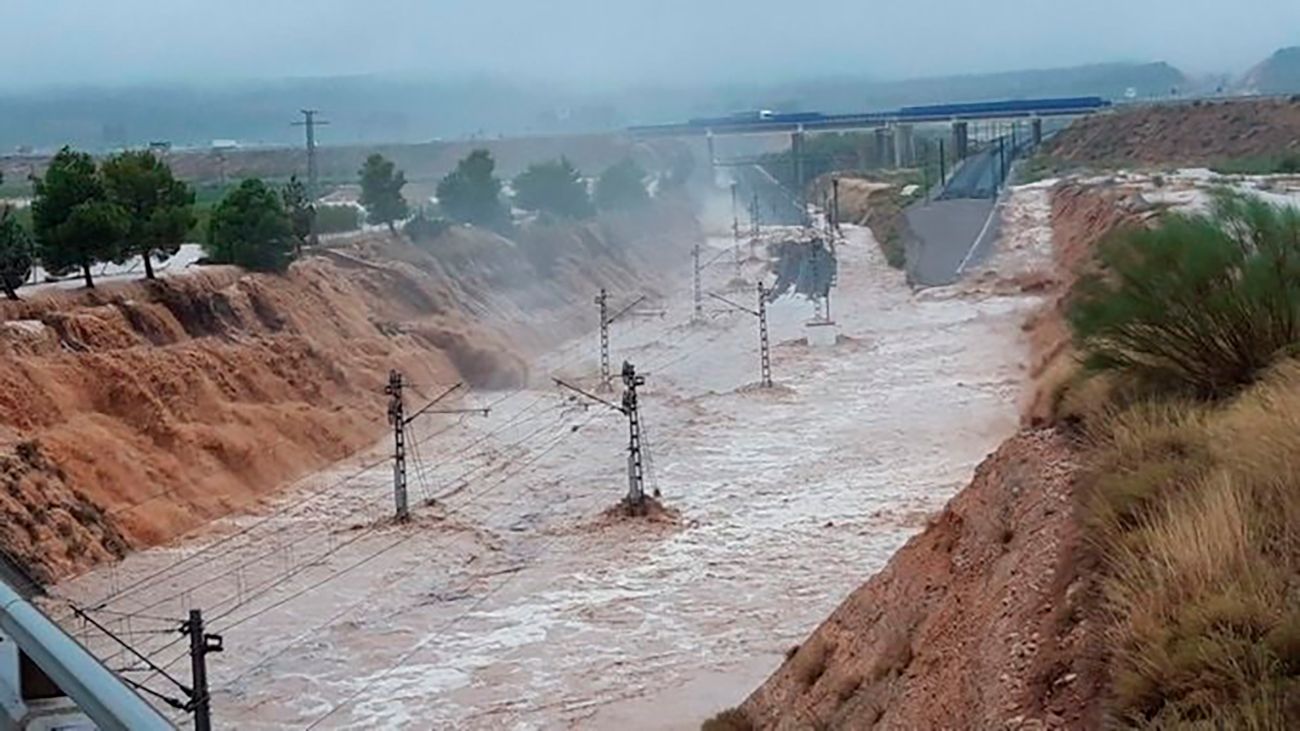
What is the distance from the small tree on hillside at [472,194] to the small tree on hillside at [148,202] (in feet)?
102

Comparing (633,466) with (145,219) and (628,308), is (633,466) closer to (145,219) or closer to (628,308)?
(145,219)

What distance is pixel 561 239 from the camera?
79.6 meters

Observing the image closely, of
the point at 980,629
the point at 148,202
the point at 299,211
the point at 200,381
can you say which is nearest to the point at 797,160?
the point at 299,211

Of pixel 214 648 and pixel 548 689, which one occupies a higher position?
pixel 214 648

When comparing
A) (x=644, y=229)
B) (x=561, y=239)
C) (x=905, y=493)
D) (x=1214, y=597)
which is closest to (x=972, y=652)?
(x=1214, y=597)

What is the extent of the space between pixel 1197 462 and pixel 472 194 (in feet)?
228

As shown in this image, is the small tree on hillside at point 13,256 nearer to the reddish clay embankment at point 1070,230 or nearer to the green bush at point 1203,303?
the reddish clay embankment at point 1070,230

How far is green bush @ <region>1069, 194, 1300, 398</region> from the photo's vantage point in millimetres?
14414

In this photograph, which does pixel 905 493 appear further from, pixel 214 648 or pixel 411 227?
pixel 411 227

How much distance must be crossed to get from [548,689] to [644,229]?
79.9 metres

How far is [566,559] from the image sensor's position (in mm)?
30547

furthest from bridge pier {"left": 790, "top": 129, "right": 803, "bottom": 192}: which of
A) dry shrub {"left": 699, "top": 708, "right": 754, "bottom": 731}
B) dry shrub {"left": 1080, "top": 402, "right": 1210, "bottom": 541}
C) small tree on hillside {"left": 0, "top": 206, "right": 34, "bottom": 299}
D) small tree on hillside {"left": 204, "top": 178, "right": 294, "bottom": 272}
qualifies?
dry shrub {"left": 1080, "top": 402, "right": 1210, "bottom": 541}

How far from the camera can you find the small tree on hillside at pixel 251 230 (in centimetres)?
4884

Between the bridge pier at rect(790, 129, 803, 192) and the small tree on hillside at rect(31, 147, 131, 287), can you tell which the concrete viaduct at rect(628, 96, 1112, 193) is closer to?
the bridge pier at rect(790, 129, 803, 192)
